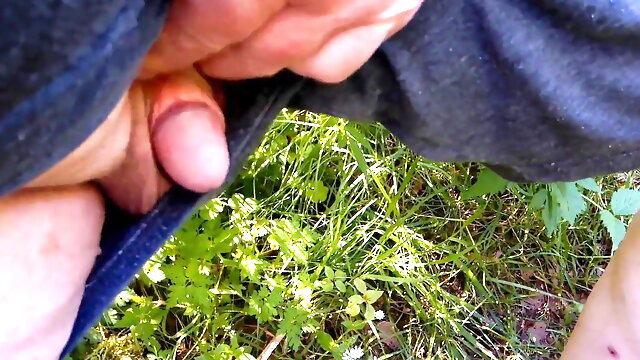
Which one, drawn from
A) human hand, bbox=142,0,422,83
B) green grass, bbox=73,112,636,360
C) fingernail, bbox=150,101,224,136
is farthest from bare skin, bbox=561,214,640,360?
fingernail, bbox=150,101,224,136

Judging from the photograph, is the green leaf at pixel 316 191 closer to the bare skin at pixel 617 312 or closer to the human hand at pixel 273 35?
the bare skin at pixel 617 312

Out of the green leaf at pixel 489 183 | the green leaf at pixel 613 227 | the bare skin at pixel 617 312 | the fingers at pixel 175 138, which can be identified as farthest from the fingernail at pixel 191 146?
the green leaf at pixel 613 227

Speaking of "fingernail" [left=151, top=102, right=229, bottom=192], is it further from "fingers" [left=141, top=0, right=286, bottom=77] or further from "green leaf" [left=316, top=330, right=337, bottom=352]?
"green leaf" [left=316, top=330, right=337, bottom=352]

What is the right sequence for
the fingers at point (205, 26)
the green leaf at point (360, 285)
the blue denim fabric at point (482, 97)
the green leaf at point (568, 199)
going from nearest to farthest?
the fingers at point (205, 26), the blue denim fabric at point (482, 97), the green leaf at point (568, 199), the green leaf at point (360, 285)

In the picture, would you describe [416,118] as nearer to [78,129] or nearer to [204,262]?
[78,129]

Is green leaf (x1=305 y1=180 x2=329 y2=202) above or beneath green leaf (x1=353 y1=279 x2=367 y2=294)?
above

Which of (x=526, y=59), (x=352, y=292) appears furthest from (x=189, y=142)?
(x=352, y=292)

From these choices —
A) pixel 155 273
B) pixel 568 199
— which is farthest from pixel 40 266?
pixel 568 199

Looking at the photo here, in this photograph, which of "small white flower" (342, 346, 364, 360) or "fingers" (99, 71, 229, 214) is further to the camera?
"small white flower" (342, 346, 364, 360)
